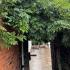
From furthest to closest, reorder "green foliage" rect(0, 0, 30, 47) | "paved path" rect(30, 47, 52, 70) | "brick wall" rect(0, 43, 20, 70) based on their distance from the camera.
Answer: "paved path" rect(30, 47, 52, 70)
"green foliage" rect(0, 0, 30, 47)
"brick wall" rect(0, 43, 20, 70)

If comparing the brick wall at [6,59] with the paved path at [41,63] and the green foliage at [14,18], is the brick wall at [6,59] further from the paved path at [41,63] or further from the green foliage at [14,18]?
the paved path at [41,63]

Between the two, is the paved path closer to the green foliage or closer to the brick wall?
the brick wall

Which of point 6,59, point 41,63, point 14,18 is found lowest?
point 41,63

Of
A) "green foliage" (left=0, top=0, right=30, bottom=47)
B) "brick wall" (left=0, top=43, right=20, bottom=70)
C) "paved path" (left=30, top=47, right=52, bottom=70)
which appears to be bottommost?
"paved path" (left=30, top=47, right=52, bottom=70)

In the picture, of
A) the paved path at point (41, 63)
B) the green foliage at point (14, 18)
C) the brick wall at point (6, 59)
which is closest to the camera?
the brick wall at point (6, 59)

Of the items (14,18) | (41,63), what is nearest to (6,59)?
(14,18)

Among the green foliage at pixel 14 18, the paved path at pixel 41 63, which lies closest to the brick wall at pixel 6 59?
the green foliage at pixel 14 18

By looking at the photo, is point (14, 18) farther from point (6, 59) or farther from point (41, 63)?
point (41, 63)

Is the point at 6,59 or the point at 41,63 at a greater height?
the point at 6,59

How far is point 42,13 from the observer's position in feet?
16.6

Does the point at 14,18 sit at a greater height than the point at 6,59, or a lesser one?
greater

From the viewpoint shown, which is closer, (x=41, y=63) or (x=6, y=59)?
(x=6, y=59)

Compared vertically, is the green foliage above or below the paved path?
above

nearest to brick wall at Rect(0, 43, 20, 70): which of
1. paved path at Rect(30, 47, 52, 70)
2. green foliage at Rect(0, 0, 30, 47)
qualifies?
green foliage at Rect(0, 0, 30, 47)
